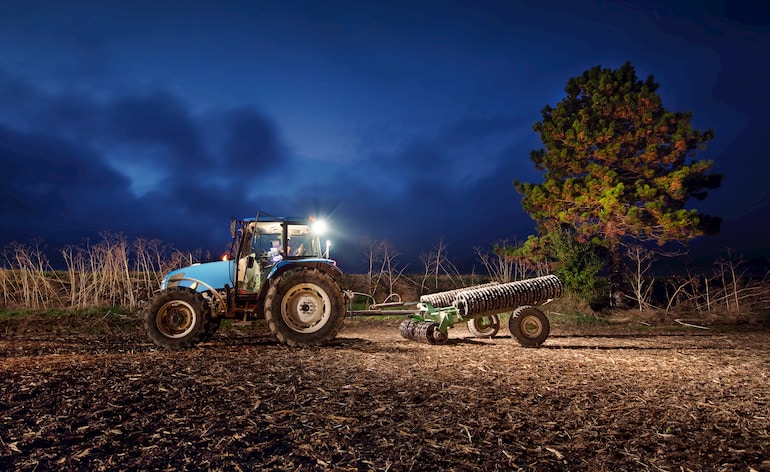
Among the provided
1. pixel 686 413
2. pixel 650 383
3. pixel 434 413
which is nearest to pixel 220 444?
pixel 434 413

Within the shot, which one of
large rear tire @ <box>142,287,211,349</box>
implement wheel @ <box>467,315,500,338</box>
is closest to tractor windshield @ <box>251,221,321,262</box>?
large rear tire @ <box>142,287,211,349</box>

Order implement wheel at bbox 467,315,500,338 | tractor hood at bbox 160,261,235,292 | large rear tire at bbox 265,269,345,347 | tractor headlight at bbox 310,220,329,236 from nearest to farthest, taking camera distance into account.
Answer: large rear tire at bbox 265,269,345,347
tractor hood at bbox 160,261,235,292
tractor headlight at bbox 310,220,329,236
implement wheel at bbox 467,315,500,338

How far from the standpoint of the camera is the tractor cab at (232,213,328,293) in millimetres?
8961

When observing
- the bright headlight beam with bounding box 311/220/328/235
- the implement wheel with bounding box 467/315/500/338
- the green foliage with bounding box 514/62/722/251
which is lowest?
the implement wheel with bounding box 467/315/500/338

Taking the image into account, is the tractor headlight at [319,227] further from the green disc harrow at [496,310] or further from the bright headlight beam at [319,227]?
the green disc harrow at [496,310]

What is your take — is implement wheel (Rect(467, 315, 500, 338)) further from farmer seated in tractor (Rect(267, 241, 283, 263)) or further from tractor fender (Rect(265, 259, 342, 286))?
farmer seated in tractor (Rect(267, 241, 283, 263))

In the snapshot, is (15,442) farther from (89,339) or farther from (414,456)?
(89,339)

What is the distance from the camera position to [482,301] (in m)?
9.03

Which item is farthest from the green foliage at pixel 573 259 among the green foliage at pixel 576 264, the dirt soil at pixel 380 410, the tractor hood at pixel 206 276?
the tractor hood at pixel 206 276

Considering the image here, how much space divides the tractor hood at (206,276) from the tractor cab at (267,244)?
319mm

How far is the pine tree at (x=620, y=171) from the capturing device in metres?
16.3

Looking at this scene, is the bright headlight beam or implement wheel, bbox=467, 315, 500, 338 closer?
the bright headlight beam

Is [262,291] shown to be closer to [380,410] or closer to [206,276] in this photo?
[206,276]

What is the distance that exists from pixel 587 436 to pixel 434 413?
128cm
